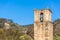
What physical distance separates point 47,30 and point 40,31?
81 centimetres

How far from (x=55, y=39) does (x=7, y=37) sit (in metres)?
10.9

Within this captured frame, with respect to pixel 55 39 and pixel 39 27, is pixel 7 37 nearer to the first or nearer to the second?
pixel 55 39

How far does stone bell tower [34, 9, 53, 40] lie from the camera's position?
25.1 m

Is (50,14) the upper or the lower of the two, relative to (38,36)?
upper

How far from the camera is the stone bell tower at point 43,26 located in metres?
25.1

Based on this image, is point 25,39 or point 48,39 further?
point 25,39

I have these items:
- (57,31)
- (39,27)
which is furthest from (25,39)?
(39,27)

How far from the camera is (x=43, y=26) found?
82.7 ft

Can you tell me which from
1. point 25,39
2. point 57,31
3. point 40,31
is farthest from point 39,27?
point 57,31

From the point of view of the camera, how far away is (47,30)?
25.2 meters

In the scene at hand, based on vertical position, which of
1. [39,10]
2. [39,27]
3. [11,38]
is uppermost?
[39,10]

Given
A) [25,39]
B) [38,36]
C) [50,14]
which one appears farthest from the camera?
[25,39]

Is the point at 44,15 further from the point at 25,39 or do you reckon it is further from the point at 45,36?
the point at 25,39

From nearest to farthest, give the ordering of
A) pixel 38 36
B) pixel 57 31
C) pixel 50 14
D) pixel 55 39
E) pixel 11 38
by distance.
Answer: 1. pixel 38 36
2. pixel 50 14
3. pixel 55 39
4. pixel 11 38
5. pixel 57 31
